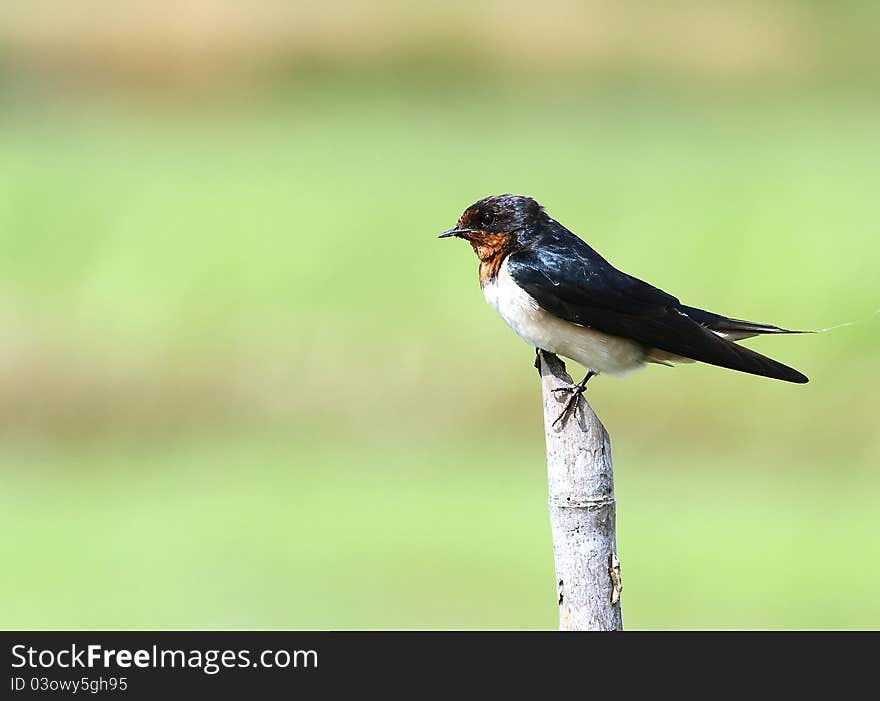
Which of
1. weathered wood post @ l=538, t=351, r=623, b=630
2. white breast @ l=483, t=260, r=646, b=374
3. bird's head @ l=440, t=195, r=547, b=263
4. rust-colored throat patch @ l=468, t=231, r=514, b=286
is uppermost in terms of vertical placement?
bird's head @ l=440, t=195, r=547, b=263

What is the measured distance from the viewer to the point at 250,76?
2055 centimetres

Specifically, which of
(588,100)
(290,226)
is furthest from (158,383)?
(588,100)

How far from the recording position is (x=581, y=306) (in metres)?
4.71

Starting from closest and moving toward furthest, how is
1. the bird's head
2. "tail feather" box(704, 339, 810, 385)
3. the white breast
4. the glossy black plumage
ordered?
1. "tail feather" box(704, 339, 810, 385)
2. the glossy black plumage
3. the white breast
4. the bird's head

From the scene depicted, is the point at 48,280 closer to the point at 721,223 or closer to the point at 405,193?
the point at 405,193

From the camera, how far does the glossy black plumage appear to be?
15.2 ft

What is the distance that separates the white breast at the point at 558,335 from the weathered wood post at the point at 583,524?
0.54 metres

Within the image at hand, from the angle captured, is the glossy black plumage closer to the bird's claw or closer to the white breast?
the white breast

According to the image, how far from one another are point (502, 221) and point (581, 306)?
1.30ft

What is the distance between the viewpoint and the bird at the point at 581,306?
15.3 ft

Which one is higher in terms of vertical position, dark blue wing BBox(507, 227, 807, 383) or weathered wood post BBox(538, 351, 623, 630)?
dark blue wing BBox(507, 227, 807, 383)

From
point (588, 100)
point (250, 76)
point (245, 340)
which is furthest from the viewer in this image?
point (250, 76)

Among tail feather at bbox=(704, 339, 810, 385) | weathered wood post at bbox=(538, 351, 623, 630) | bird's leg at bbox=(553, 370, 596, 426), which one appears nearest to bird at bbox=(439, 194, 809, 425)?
tail feather at bbox=(704, 339, 810, 385)

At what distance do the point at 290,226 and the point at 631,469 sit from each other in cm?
354
